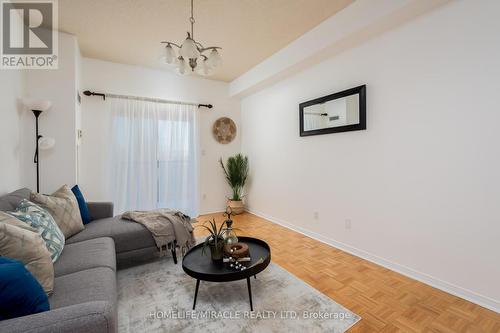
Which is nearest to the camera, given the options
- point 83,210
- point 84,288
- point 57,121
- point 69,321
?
point 69,321

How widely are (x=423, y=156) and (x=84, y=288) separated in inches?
111

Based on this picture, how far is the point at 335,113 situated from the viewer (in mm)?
3084

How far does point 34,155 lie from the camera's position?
292 cm

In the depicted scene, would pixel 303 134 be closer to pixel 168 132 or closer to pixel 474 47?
pixel 474 47

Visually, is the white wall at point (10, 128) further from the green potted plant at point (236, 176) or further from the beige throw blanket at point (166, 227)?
the green potted plant at point (236, 176)

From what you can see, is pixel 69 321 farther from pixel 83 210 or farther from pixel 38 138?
pixel 38 138

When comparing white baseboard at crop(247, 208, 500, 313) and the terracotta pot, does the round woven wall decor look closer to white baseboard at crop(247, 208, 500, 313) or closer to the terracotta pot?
the terracotta pot

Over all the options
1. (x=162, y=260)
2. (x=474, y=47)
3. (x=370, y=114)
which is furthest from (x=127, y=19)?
(x=474, y=47)

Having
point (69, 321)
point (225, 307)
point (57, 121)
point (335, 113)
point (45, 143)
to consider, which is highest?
point (335, 113)

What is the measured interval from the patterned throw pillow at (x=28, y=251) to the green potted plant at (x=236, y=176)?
11.9ft

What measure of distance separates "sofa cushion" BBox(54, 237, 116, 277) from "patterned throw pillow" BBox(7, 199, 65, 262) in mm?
81

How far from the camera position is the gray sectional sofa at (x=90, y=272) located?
92 cm

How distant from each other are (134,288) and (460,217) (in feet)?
9.39

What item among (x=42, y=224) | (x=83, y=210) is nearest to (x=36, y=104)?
(x=83, y=210)
